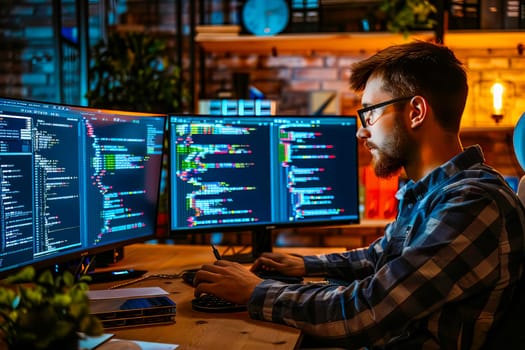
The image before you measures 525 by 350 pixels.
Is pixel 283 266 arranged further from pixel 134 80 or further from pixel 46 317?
pixel 134 80

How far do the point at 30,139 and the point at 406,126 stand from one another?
86 centimetres

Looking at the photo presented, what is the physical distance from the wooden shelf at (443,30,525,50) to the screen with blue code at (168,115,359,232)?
1367 millimetres

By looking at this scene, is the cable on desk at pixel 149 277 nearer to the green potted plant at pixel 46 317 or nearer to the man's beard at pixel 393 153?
the man's beard at pixel 393 153

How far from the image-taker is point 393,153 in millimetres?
1387

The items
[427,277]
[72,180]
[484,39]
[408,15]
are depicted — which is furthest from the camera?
[484,39]

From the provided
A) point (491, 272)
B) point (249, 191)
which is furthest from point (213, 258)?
point (491, 272)

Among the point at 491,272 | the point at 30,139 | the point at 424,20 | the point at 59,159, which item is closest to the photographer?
the point at 491,272

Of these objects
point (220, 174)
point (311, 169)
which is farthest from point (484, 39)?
point (220, 174)

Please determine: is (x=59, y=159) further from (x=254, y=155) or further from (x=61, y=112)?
(x=254, y=155)

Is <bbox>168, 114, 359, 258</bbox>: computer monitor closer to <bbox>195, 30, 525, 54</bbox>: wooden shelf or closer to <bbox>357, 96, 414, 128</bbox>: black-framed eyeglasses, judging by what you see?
<bbox>357, 96, 414, 128</bbox>: black-framed eyeglasses

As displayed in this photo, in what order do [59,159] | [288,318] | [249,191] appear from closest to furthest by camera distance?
[288,318], [59,159], [249,191]

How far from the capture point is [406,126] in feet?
4.45

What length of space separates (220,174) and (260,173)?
5.5 inches

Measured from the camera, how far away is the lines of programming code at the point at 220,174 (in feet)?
6.10
